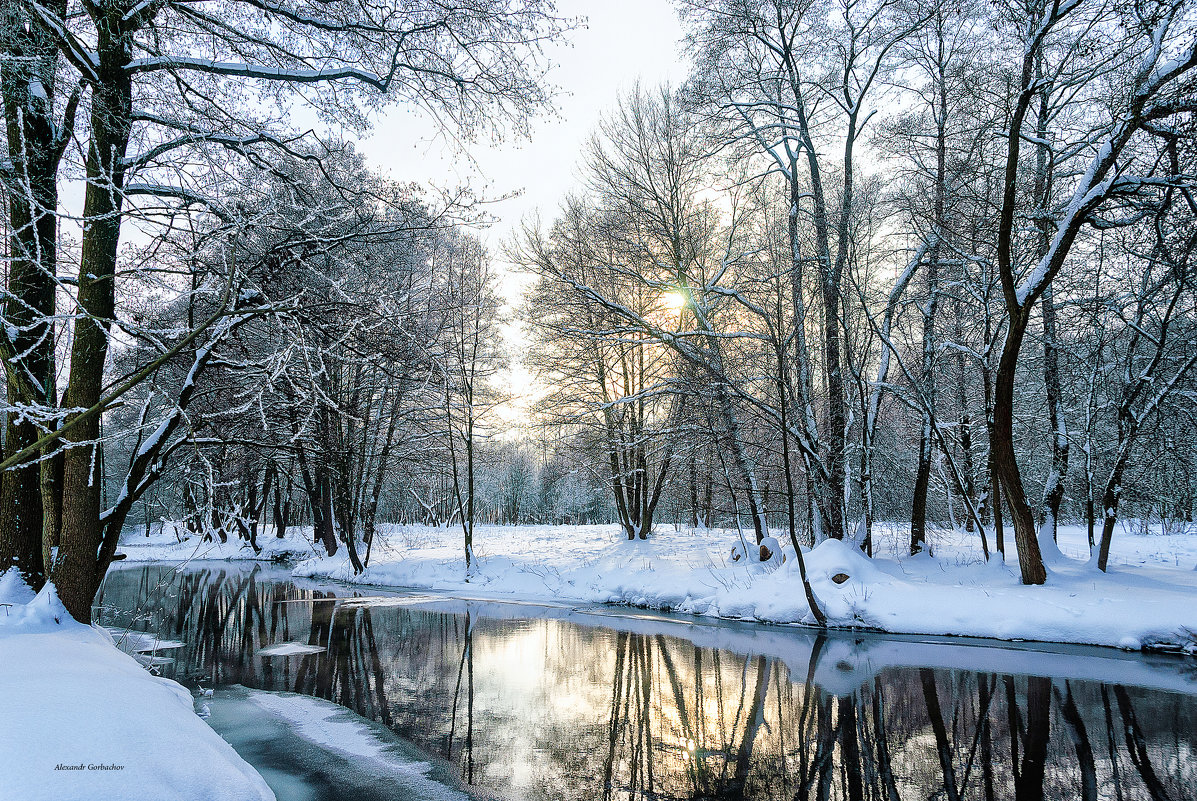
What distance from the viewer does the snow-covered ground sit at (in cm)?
1000

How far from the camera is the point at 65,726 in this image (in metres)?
3.63

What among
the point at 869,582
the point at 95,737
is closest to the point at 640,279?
the point at 869,582

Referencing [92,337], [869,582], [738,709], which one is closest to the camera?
[92,337]

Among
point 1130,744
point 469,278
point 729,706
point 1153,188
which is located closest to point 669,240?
point 469,278

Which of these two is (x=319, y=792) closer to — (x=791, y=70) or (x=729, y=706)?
(x=729, y=706)

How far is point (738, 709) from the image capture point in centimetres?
736

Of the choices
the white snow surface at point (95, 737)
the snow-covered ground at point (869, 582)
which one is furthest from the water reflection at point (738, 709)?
the white snow surface at point (95, 737)

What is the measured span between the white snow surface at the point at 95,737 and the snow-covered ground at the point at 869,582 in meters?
1.27

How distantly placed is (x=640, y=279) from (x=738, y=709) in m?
10.5

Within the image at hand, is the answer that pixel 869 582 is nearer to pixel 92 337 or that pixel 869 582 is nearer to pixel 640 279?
pixel 640 279

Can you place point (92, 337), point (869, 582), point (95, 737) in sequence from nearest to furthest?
point (95, 737)
point (92, 337)
point (869, 582)

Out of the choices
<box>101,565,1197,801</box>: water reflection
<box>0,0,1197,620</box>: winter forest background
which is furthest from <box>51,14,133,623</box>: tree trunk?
<box>101,565,1197,801</box>: water reflection

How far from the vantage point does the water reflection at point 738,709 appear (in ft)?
17.6

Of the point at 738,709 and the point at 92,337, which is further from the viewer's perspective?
the point at 738,709
